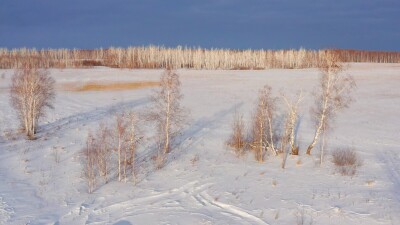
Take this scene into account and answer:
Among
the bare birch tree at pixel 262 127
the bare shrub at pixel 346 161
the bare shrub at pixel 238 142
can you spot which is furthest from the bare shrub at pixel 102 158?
the bare shrub at pixel 346 161

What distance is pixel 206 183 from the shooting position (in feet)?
65.1

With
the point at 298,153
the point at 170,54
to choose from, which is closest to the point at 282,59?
the point at 170,54

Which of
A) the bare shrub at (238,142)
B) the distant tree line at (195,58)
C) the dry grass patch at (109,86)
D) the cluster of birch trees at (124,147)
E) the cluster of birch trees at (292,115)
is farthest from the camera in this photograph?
the distant tree line at (195,58)

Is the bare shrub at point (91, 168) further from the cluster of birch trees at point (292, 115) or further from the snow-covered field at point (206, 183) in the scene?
the cluster of birch trees at point (292, 115)

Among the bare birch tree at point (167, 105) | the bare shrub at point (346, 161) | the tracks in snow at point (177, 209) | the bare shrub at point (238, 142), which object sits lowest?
the tracks in snow at point (177, 209)

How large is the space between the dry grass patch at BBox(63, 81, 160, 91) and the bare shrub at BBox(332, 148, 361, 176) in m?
30.2

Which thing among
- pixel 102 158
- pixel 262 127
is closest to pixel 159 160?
pixel 102 158

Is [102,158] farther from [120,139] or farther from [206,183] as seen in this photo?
[206,183]

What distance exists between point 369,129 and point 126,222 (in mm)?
19800

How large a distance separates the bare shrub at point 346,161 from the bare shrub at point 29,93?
606 inches

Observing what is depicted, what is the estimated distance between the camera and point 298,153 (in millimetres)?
24094

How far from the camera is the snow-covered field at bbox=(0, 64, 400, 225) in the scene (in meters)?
16.3

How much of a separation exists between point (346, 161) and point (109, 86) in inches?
1389

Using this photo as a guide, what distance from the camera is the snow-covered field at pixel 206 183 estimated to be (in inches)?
640
